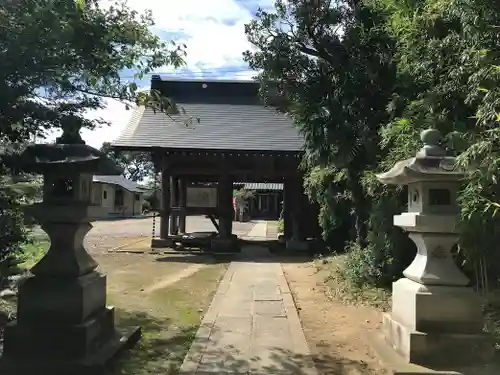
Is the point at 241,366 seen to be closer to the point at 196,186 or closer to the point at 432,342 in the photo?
the point at 432,342

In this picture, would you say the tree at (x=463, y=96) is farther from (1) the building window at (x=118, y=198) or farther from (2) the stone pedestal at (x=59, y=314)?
(1) the building window at (x=118, y=198)

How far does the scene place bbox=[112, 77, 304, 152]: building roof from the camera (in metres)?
15.9

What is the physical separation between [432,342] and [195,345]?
2.49m

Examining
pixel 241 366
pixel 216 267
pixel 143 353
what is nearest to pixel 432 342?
pixel 241 366

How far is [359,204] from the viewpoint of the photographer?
10617 mm

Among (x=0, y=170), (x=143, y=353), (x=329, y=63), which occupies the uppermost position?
(x=329, y=63)

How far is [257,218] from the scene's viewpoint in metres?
45.9

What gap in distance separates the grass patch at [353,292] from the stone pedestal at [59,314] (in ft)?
15.2


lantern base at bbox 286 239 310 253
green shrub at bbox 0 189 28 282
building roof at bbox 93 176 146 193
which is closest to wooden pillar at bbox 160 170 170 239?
lantern base at bbox 286 239 310 253

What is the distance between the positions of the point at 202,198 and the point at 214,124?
8.79 ft

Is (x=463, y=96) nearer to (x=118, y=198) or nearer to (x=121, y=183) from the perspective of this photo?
(x=121, y=183)

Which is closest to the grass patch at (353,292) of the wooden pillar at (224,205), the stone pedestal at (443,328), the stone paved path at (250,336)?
the stone paved path at (250,336)

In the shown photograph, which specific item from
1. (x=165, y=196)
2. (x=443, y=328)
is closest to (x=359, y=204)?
(x=443, y=328)

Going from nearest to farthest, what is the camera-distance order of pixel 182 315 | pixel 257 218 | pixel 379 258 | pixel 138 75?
pixel 138 75
pixel 182 315
pixel 379 258
pixel 257 218
